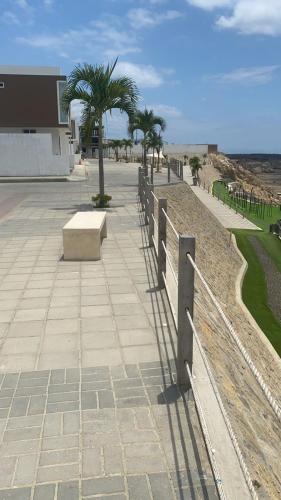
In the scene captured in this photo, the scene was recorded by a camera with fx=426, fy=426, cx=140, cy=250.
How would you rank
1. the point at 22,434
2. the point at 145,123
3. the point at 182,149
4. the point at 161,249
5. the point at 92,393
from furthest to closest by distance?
the point at 182,149, the point at 145,123, the point at 161,249, the point at 92,393, the point at 22,434

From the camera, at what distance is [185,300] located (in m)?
3.75

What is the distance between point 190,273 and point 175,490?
1648 mm

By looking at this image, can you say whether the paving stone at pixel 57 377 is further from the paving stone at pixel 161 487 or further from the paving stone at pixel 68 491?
the paving stone at pixel 161 487

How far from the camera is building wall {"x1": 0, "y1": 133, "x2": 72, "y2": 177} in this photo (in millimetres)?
30844

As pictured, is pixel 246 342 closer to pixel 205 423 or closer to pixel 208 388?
pixel 208 388

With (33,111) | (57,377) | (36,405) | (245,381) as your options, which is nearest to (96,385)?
(57,377)

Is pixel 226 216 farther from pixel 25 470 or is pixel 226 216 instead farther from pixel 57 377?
pixel 25 470

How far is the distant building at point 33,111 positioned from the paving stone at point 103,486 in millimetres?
30258

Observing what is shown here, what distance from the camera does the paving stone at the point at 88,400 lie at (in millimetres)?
3748

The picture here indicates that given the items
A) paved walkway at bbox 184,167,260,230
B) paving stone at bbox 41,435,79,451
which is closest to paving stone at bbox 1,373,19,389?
paving stone at bbox 41,435,79,451

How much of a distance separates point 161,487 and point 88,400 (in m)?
1.20

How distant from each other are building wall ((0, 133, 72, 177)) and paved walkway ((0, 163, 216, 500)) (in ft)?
81.1

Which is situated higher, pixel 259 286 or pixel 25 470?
pixel 25 470

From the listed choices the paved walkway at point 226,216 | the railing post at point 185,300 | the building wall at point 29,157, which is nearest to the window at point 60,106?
the building wall at point 29,157
